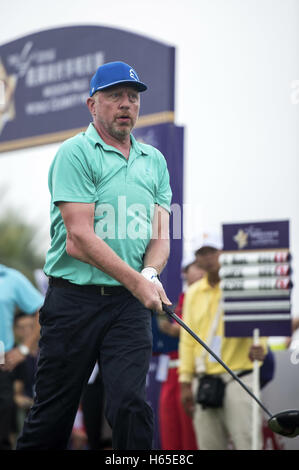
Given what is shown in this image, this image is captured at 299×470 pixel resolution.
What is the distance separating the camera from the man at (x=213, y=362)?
702cm

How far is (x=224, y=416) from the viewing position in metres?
7.15

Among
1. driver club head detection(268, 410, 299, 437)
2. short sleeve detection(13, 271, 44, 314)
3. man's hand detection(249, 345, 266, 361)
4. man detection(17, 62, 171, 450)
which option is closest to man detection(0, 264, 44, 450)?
short sleeve detection(13, 271, 44, 314)

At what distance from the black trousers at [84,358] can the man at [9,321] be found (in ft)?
11.2

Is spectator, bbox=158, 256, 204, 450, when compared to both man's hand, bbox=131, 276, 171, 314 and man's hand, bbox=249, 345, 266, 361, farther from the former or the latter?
man's hand, bbox=131, 276, 171, 314

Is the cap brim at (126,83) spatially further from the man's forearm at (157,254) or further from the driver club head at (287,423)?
the driver club head at (287,423)

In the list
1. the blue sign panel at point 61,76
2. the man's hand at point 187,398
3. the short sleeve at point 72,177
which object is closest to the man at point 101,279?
the short sleeve at point 72,177

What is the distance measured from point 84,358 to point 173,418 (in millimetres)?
4422

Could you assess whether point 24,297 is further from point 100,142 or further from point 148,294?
point 148,294

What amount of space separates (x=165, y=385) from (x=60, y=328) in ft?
14.8

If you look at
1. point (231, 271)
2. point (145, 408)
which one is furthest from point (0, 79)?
point (145, 408)

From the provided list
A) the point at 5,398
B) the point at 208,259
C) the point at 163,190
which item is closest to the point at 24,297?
the point at 5,398

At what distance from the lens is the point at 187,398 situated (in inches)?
298
